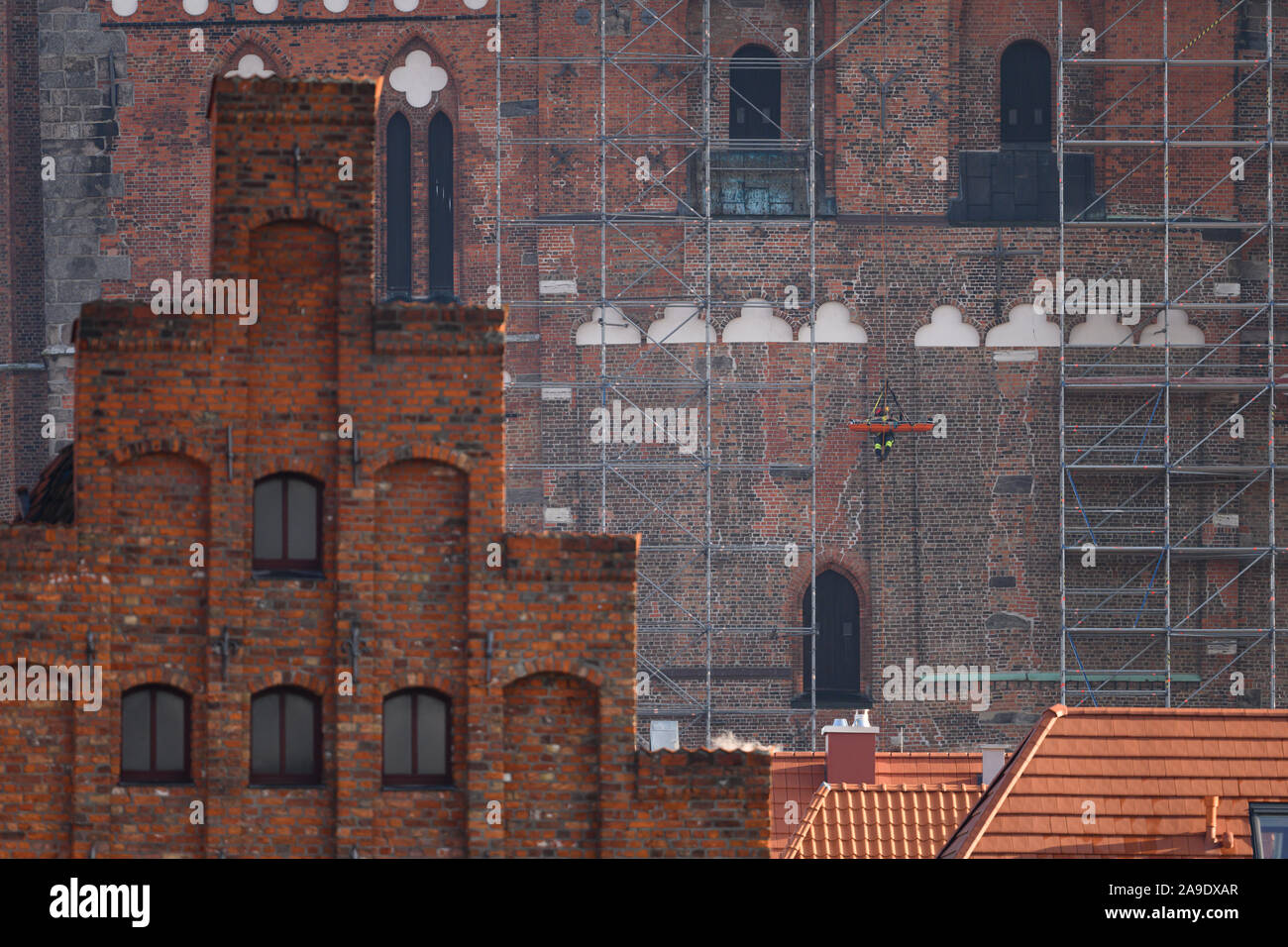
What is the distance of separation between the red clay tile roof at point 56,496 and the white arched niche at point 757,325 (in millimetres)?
12389

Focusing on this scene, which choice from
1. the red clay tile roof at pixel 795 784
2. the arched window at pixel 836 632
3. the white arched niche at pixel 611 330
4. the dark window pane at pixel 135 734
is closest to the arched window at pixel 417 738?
the dark window pane at pixel 135 734

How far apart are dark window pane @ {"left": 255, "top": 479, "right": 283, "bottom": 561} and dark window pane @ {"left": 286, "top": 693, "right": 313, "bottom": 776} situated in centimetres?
91

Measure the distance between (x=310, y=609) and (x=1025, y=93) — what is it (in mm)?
18298

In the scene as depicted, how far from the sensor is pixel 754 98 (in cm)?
2847

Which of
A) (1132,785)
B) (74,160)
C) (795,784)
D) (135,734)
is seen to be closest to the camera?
(135,734)

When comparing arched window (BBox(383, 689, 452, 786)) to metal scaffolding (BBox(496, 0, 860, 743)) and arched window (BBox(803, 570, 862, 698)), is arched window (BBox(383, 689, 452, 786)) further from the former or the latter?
arched window (BBox(803, 570, 862, 698))

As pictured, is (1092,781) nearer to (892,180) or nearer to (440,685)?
(440,685)

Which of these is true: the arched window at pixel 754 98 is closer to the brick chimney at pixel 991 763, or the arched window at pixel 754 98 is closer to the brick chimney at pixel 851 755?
the brick chimney at pixel 851 755

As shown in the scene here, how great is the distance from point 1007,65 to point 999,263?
2.79 meters

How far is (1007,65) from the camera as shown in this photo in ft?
94.2

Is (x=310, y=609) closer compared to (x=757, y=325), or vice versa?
(x=310, y=609)

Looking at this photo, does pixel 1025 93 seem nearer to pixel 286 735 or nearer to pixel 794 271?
pixel 794 271

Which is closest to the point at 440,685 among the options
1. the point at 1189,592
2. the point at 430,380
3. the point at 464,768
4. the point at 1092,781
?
the point at 464,768

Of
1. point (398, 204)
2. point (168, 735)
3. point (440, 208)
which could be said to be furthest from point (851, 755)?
point (168, 735)
